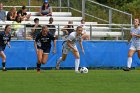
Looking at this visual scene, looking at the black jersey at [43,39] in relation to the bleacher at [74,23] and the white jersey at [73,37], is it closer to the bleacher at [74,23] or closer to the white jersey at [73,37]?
the white jersey at [73,37]

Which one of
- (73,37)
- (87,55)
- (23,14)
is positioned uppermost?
(23,14)

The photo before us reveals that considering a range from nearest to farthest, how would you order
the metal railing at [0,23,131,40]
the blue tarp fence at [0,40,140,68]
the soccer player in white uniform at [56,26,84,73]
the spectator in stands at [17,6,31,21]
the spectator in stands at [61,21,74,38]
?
the soccer player in white uniform at [56,26,84,73] → the blue tarp fence at [0,40,140,68] → the spectator in stands at [61,21,74,38] → the metal railing at [0,23,131,40] → the spectator in stands at [17,6,31,21]

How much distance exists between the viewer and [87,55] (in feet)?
96.5

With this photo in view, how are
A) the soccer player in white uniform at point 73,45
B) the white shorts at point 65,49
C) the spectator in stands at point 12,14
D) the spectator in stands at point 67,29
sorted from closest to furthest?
the soccer player in white uniform at point 73,45 → the white shorts at point 65,49 → the spectator in stands at point 67,29 → the spectator in stands at point 12,14

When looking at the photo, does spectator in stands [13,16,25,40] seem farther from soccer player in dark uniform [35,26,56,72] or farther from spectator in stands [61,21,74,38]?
soccer player in dark uniform [35,26,56,72]

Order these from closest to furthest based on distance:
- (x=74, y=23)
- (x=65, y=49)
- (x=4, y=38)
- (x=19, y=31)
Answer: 1. (x=4, y=38)
2. (x=65, y=49)
3. (x=19, y=31)
4. (x=74, y=23)

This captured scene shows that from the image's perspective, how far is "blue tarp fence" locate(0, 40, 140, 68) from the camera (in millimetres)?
28422

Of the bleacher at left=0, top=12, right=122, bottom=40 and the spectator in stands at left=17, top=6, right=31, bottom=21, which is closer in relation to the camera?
the bleacher at left=0, top=12, right=122, bottom=40

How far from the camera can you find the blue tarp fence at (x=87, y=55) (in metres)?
28.4

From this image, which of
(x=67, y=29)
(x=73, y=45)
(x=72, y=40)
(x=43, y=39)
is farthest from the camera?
(x=67, y=29)

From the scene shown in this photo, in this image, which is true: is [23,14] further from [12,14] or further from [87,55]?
[87,55]

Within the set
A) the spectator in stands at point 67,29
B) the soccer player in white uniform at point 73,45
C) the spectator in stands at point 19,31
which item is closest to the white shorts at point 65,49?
the soccer player in white uniform at point 73,45

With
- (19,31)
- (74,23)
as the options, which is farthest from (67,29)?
(74,23)

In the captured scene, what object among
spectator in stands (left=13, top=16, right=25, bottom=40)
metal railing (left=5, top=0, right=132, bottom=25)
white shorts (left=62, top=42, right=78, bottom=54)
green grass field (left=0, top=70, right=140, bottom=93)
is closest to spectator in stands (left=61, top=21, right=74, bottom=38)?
spectator in stands (left=13, top=16, right=25, bottom=40)
